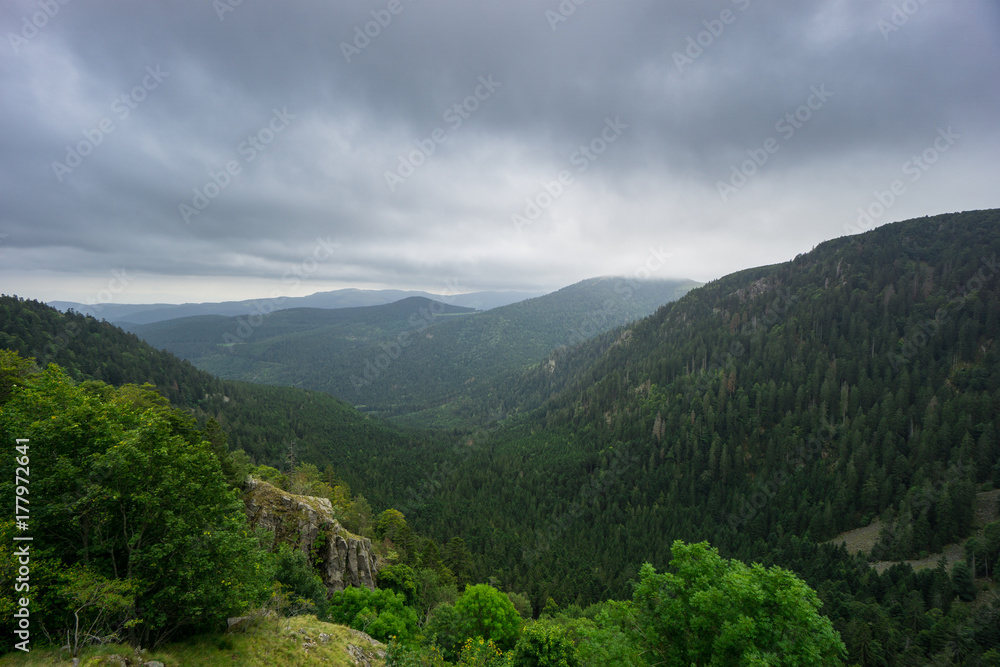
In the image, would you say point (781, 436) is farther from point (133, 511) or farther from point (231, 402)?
point (231, 402)

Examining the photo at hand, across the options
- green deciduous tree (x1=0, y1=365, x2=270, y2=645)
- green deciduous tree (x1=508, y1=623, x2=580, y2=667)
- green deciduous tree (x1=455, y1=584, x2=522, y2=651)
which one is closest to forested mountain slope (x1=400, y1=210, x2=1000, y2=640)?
green deciduous tree (x1=455, y1=584, x2=522, y2=651)

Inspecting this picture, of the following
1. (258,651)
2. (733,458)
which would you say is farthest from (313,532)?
(733,458)

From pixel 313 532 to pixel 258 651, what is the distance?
25.3 metres

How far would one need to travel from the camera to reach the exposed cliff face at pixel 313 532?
4003 cm

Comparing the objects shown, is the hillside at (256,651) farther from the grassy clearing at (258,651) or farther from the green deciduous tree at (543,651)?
the green deciduous tree at (543,651)

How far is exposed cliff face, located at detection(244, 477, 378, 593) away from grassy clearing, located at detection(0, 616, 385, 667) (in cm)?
1644

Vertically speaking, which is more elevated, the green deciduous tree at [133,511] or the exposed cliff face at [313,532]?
the green deciduous tree at [133,511]

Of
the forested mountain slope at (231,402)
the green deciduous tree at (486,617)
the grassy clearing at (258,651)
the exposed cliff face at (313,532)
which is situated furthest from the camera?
the forested mountain slope at (231,402)

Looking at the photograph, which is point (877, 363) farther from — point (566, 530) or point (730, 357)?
point (566, 530)

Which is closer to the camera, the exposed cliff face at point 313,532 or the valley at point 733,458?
the exposed cliff face at point 313,532

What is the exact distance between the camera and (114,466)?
608 inches

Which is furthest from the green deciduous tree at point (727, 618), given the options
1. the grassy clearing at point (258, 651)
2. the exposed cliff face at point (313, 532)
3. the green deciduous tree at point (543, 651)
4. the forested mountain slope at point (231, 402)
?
the forested mountain slope at point (231, 402)

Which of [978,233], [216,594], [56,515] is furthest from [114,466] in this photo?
[978,233]

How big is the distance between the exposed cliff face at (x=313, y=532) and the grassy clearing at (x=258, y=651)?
16.4m
